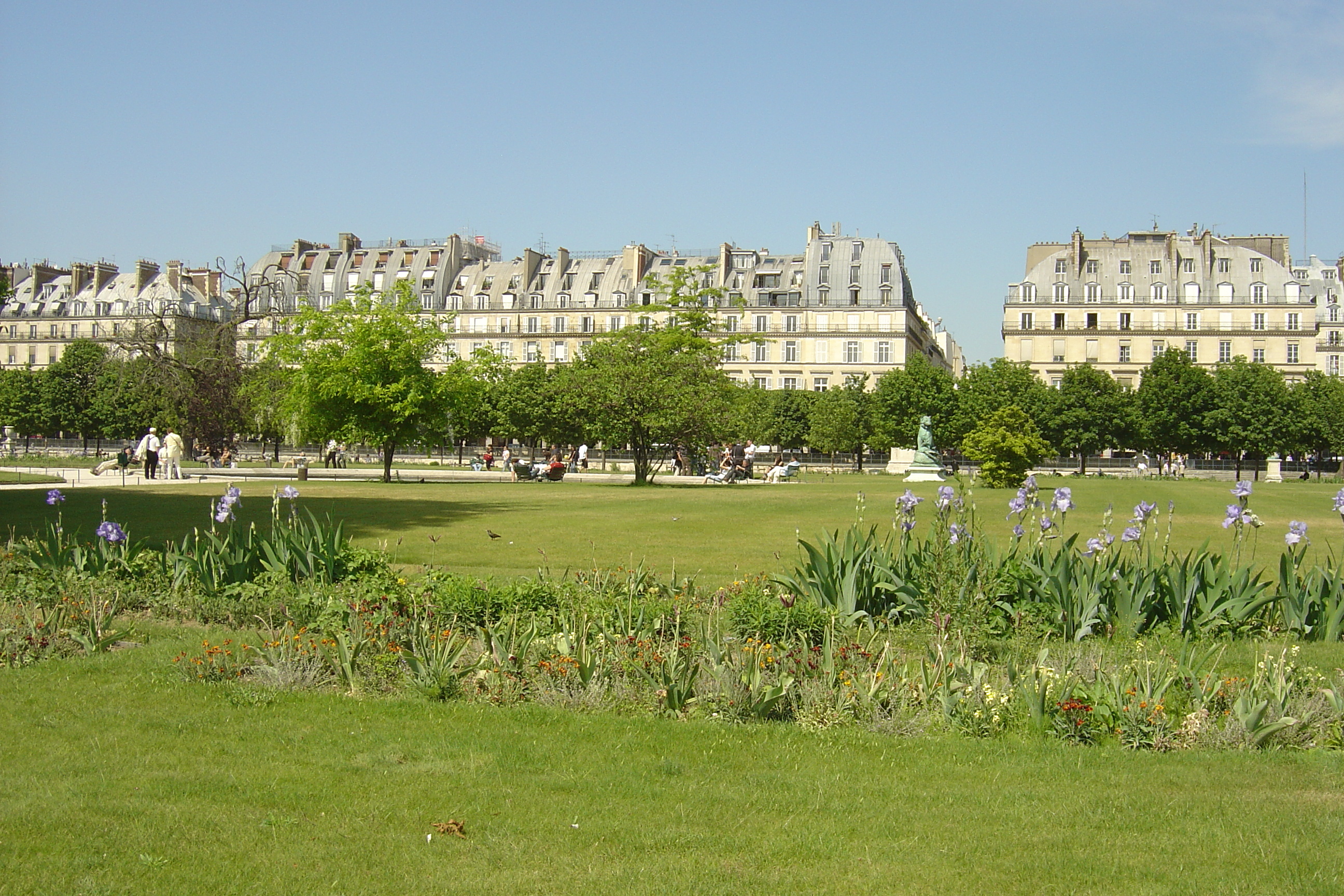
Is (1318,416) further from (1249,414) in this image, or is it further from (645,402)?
(645,402)

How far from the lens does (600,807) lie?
201 inches

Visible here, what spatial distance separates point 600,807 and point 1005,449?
30.5 metres


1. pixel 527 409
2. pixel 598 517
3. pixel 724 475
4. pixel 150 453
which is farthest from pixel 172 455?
pixel 527 409

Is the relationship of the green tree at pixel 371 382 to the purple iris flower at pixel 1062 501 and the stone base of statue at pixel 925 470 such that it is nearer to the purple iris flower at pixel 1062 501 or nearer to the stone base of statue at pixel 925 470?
the stone base of statue at pixel 925 470

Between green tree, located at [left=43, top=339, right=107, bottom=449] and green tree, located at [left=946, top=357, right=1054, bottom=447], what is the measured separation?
50.9 metres

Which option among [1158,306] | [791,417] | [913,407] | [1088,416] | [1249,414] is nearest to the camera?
[1249,414]

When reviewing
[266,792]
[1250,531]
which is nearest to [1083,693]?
[266,792]

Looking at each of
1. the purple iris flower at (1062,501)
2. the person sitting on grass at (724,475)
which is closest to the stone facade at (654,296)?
the person sitting on grass at (724,475)

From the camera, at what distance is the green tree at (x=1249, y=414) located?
208ft

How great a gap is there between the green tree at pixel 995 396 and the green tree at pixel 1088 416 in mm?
→ 889

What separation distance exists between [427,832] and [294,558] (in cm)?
554

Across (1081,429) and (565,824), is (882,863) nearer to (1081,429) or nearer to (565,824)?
(565,824)

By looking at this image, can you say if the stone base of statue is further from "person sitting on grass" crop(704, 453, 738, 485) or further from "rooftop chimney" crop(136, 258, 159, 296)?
"rooftop chimney" crop(136, 258, 159, 296)

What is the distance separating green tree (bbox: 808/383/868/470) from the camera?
71438mm
